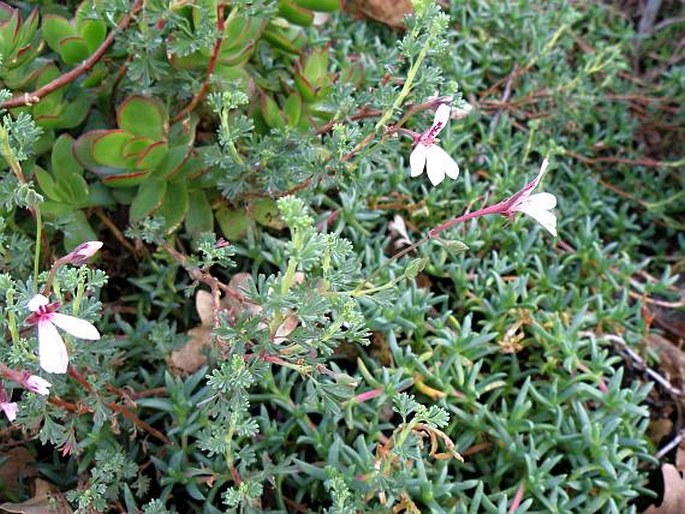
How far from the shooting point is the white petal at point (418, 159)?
1.68 m

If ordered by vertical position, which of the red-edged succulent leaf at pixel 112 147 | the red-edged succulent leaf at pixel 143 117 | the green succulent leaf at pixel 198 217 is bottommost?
the green succulent leaf at pixel 198 217

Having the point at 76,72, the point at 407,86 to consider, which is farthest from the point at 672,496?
the point at 76,72

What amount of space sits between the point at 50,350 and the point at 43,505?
0.69 meters

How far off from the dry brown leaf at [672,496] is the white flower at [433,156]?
113 centimetres

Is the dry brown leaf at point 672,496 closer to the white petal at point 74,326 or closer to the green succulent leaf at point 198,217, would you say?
the green succulent leaf at point 198,217

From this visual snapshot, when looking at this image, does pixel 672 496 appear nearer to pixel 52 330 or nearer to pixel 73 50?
pixel 52 330

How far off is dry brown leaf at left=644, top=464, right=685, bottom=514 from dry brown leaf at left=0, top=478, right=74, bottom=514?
152 cm

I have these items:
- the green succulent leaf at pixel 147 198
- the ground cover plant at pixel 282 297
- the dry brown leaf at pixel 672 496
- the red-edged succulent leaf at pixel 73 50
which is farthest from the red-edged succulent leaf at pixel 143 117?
the dry brown leaf at pixel 672 496

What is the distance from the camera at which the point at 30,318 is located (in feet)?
4.68

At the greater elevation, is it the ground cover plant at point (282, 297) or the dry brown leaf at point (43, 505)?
the ground cover plant at point (282, 297)

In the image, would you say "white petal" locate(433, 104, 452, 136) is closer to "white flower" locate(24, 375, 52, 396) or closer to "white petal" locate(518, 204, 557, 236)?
"white petal" locate(518, 204, 557, 236)

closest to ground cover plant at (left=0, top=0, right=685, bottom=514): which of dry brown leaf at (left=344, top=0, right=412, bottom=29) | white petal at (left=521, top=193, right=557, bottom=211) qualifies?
white petal at (left=521, top=193, right=557, bottom=211)

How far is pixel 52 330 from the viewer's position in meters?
1.40

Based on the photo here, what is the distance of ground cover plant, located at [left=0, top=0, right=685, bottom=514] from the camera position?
170cm
